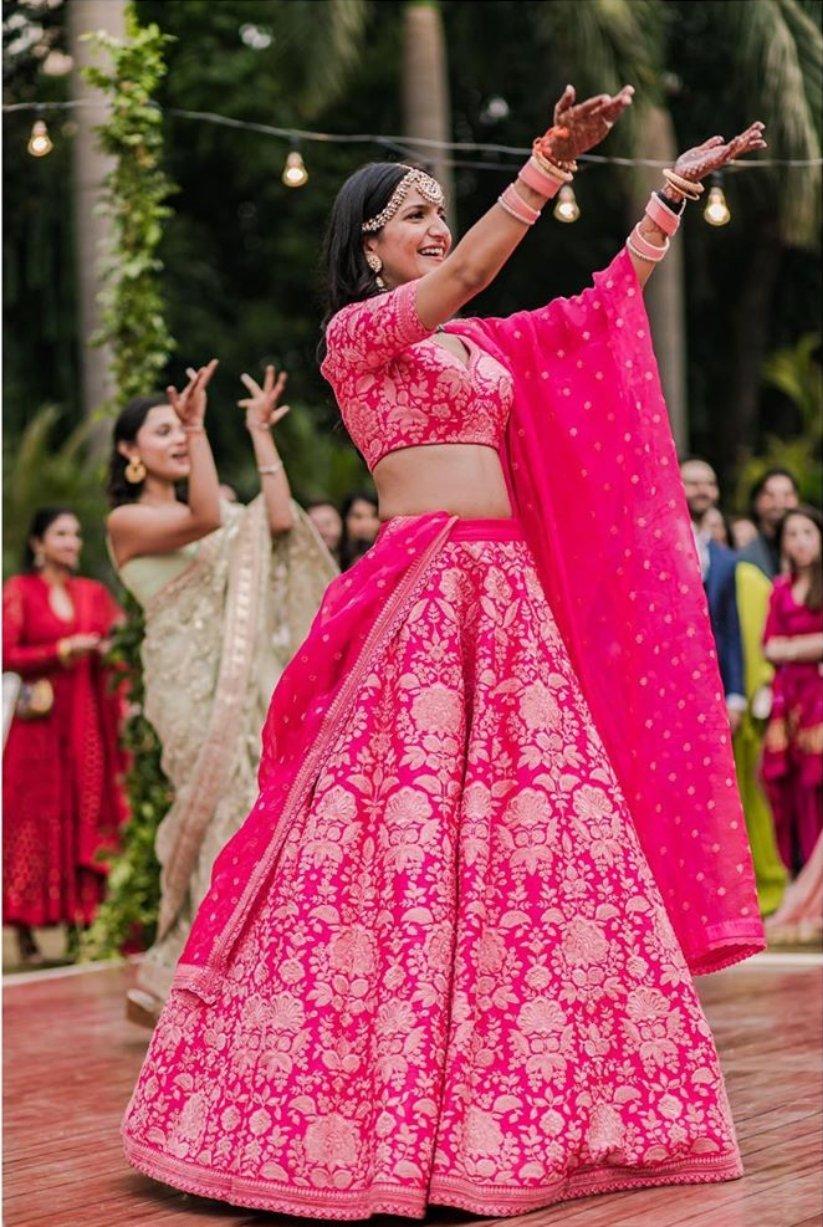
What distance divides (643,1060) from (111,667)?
185 inches

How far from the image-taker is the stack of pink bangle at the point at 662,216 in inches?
157

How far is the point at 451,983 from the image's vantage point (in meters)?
3.66

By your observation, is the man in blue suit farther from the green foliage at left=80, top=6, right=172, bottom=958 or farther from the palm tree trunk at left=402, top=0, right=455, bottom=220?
the palm tree trunk at left=402, top=0, right=455, bottom=220

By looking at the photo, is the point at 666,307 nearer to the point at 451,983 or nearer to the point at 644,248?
the point at 644,248

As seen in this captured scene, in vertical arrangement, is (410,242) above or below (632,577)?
above

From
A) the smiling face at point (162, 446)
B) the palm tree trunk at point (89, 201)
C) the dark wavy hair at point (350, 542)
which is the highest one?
the palm tree trunk at point (89, 201)

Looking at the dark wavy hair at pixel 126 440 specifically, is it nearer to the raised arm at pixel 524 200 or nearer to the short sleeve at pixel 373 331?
the short sleeve at pixel 373 331

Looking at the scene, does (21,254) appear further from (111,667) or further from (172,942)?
(172,942)

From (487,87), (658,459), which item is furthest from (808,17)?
(658,459)

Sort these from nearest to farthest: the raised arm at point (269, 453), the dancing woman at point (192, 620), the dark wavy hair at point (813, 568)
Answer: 1. the dancing woman at point (192, 620)
2. the raised arm at point (269, 453)
3. the dark wavy hair at point (813, 568)

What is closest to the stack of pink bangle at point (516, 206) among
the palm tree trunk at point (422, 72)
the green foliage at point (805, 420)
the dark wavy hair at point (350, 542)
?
the dark wavy hair at point (350, 542)

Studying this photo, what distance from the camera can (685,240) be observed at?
67.2 feet

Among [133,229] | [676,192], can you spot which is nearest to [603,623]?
[676,192]

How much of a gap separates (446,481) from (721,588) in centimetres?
487
